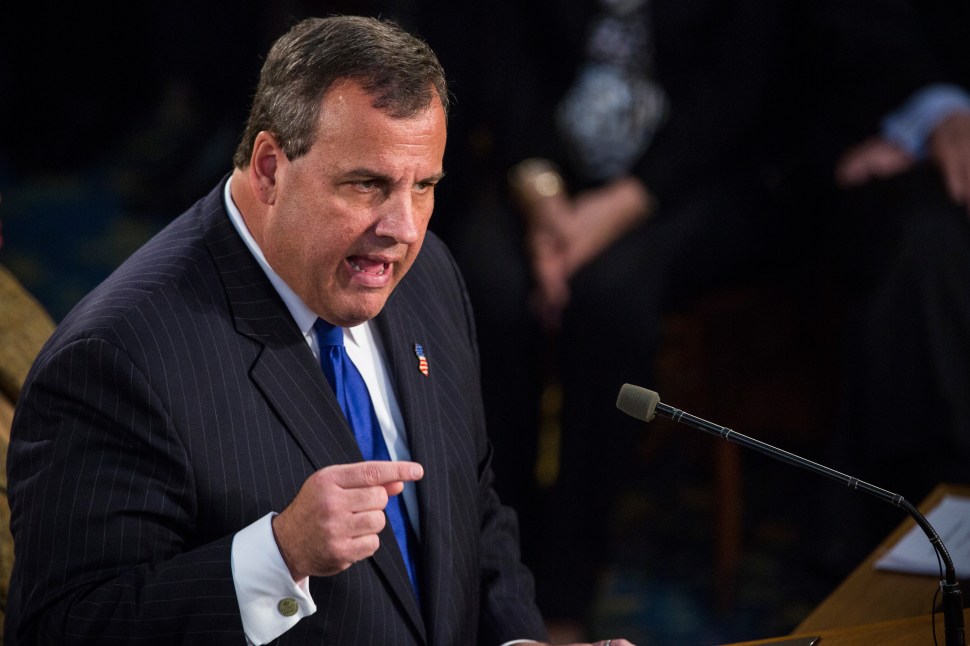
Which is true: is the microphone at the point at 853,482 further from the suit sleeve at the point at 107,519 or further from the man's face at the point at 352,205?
the suit sleeve at the point at 107,519

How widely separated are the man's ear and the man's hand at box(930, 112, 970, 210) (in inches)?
83.6

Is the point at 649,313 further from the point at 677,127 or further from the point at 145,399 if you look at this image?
the point at 145,399

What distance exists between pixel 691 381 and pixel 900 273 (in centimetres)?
62

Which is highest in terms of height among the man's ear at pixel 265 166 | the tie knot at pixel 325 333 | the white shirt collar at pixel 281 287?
the man's ear at pixel 265 166

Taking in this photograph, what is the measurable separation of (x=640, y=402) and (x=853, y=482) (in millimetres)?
273

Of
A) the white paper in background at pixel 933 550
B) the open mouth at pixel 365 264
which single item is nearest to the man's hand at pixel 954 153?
the white paper in background at pixel 933 550

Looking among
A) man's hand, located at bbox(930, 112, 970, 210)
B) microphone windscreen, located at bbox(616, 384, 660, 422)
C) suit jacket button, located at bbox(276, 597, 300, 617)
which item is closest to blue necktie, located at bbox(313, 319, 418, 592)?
suit jacket button, located at bbox(276, 597, 300, 617)

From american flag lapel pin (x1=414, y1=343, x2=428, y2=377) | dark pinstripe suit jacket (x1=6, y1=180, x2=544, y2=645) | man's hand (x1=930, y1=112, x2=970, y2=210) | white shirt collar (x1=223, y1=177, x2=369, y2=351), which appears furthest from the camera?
man's hand (x1=930, y1=112, x2=970, y2=210)

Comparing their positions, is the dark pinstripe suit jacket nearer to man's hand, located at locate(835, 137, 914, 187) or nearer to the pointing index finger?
the pointing index finger

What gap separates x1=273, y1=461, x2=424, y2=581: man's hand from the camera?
1484 millimetres

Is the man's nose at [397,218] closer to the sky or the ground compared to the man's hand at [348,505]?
closer to the sky

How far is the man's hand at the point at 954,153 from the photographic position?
3.33 m

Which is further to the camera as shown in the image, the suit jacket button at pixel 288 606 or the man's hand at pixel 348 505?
the suit jacket button at pixel 288 606

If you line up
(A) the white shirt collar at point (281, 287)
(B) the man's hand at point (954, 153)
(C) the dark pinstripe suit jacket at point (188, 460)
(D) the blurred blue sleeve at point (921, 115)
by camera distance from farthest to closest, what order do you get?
1. (D) the blurred blue sleeve at point (921, 115)
2. (B) the man's hand at point (954, 153)
3. (A) the white shirt collar at point (281, 287)
4. (C) the dark pinstripe suit jacket at point (188, 460)
